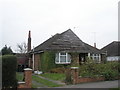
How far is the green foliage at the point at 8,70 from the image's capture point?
12.3 m

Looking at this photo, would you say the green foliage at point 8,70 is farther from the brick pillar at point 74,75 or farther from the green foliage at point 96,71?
the green foliage at point 96,71

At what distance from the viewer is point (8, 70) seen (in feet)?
40.8

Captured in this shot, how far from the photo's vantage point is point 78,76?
16922 millimetres

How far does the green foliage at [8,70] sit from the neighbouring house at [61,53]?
1354 centimetres

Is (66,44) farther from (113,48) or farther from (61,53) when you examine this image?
(113,48)

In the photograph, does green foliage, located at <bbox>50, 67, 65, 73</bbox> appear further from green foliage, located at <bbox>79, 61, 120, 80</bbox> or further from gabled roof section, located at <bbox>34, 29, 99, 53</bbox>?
green foliage, located at <bbox>79, 61, 120, 80</bbox>

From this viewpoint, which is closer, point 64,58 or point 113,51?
point 64,58

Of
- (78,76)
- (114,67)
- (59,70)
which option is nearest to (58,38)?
(59,70)

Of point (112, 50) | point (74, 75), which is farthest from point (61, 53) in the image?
point (112, 50)

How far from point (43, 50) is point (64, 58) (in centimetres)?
281

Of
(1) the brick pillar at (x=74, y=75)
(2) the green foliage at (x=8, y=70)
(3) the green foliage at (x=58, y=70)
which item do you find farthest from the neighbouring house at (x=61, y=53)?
(2) the green foliage at (x=8, y=70)

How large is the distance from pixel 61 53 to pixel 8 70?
1518 cm

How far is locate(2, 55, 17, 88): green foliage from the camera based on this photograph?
12.3 meters

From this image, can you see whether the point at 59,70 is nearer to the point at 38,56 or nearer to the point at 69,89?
the point at 38,56
